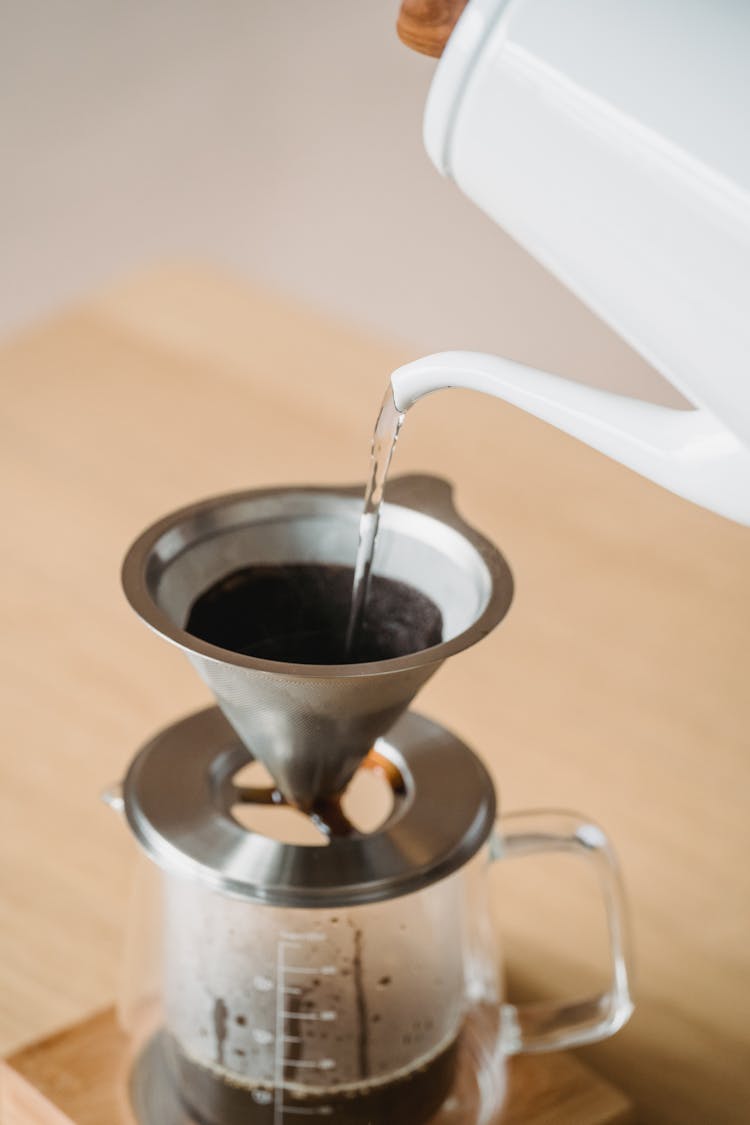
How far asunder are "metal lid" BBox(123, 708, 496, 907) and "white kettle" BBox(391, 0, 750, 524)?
0.20m

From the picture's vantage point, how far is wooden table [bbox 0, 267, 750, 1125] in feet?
2.50

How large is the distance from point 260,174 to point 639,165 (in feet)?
11.1

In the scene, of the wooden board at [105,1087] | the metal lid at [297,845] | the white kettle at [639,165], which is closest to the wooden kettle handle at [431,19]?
the white kettle at [639,165]

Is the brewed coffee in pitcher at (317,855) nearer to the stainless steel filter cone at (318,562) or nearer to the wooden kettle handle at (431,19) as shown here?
the stainless steel filter cone at (318,562)

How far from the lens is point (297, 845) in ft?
1.93

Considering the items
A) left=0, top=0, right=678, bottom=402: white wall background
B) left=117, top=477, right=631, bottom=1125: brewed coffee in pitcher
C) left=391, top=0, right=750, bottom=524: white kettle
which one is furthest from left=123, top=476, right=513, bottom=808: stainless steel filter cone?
left=0, top=0, right=678, bottom=402: white wall background

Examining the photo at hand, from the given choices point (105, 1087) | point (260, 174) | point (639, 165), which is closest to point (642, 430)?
point (639, 165)

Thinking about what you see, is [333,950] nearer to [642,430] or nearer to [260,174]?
[642,430]

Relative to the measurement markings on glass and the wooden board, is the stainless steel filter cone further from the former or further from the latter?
the wooden board

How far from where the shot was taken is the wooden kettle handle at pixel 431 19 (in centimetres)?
47

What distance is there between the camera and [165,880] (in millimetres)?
633

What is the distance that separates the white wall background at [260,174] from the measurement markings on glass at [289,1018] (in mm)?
2538

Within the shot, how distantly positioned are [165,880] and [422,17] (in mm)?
369

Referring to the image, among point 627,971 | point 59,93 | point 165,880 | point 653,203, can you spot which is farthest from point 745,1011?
point 59,93
